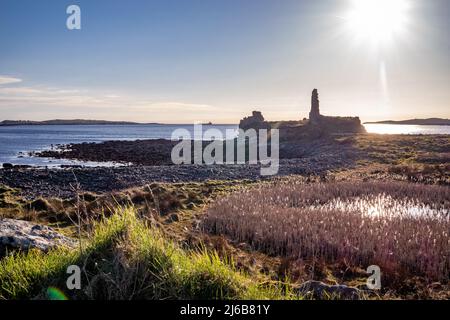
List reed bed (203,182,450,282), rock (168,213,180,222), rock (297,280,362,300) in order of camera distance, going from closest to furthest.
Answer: rock (297,280,362,300), reed bed (203,182,450,282), rock (168,213,180,222)

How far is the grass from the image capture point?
5.63m

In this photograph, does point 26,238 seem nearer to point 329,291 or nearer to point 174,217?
point 329,291

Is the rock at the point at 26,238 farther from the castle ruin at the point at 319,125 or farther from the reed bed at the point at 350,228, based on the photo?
the castle ruin at the point at 319,125

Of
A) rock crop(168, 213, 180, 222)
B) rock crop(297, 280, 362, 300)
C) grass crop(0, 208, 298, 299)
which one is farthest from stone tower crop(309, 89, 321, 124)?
grass crop(0, 208, 298, 299)

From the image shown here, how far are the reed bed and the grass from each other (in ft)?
14.3

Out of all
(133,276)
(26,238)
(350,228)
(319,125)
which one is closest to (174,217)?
(350,228)

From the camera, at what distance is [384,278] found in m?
8.13

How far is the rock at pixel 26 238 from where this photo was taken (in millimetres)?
7719

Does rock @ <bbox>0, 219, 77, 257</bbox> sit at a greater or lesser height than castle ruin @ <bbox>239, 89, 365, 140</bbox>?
lesser

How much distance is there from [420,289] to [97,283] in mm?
6170

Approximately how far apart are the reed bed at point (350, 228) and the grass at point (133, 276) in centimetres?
436

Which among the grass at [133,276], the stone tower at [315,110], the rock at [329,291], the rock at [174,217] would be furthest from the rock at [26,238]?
the stone tower at [315,110]

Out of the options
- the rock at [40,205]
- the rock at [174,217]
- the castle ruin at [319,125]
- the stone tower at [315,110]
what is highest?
the stone tower at [315,110]

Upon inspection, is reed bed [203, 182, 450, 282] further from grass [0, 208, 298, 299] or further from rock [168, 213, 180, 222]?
grass [0, 208, 298, 299]
